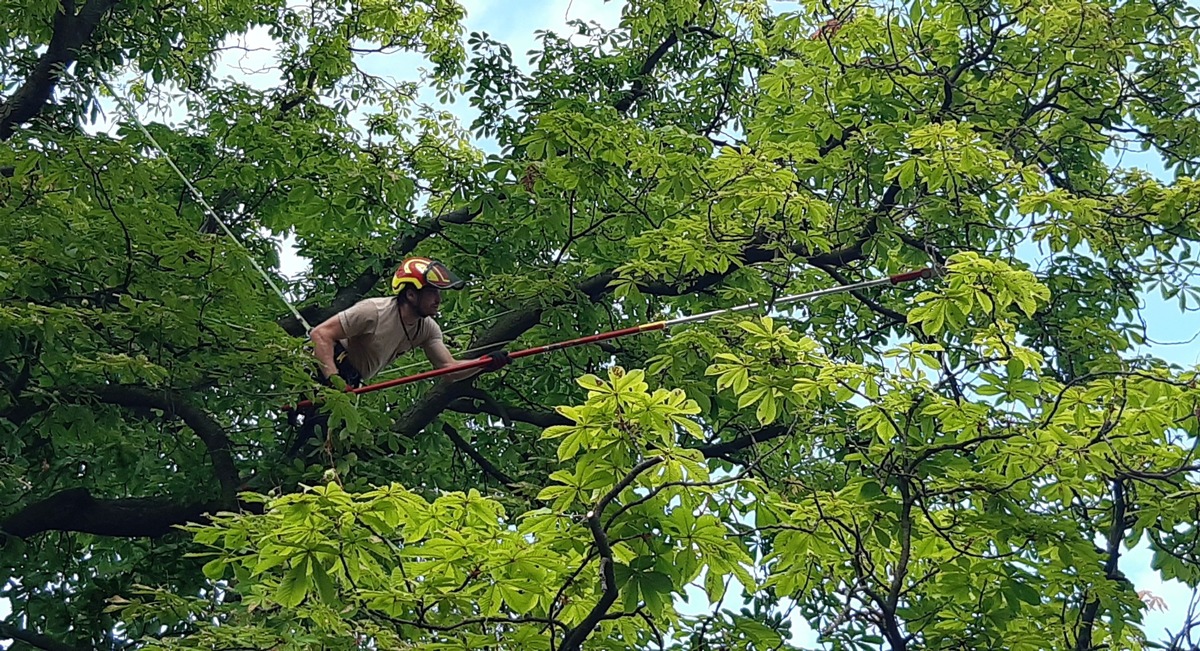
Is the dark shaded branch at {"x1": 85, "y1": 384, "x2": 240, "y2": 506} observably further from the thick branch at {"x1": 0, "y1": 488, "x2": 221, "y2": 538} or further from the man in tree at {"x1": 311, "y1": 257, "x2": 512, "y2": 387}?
the man in tree at {"x1": 311, "y1": 257, "x2": 512, "y2": 387}

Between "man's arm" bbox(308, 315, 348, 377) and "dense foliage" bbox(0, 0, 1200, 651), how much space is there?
132 millimetres

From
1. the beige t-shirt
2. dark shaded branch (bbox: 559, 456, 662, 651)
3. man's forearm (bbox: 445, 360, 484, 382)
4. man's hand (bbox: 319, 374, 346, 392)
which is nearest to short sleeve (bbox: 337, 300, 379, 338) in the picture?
the beige t-shirt

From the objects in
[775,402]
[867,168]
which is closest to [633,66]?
[867,168]

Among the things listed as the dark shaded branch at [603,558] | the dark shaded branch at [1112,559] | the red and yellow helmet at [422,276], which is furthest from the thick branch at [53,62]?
the dark shaded branch at [1112,559]

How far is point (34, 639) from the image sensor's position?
6.25 m

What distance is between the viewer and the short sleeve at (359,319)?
21.2 feet

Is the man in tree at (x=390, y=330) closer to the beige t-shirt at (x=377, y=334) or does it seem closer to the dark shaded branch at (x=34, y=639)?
the beige t-shirt at (x=377, y=334)

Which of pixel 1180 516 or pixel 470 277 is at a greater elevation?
pixel 470 277

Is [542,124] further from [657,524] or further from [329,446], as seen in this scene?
[657,524]

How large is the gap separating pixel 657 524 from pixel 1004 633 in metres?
1.88

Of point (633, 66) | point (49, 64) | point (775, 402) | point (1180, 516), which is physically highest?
point (633, 66)

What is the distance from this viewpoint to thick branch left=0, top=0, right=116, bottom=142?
8086 mm

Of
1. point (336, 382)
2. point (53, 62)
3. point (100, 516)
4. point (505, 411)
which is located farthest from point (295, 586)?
point (53, 62)

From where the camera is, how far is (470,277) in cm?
816
